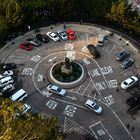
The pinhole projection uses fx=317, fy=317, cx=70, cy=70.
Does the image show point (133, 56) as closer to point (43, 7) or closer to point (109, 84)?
point (109, 84)

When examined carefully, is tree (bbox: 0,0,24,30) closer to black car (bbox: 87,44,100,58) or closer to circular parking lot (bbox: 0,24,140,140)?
circular parking lot (bbox: 0,24,140,140)

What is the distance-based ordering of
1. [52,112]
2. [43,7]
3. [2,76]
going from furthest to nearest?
[43,7] < [2,76] < [52,112]

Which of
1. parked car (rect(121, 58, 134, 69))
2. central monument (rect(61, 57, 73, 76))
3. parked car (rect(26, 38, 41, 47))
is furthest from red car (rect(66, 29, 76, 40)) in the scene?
parked car (rect(121, 58, 134, 69))

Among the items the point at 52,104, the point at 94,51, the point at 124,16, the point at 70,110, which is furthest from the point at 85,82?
the point at 124,16

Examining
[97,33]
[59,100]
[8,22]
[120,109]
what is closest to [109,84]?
[120,109]

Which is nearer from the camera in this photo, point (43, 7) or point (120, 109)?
point (120, 109)

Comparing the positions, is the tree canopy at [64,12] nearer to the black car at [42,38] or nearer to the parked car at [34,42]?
the black car at [42,38]
